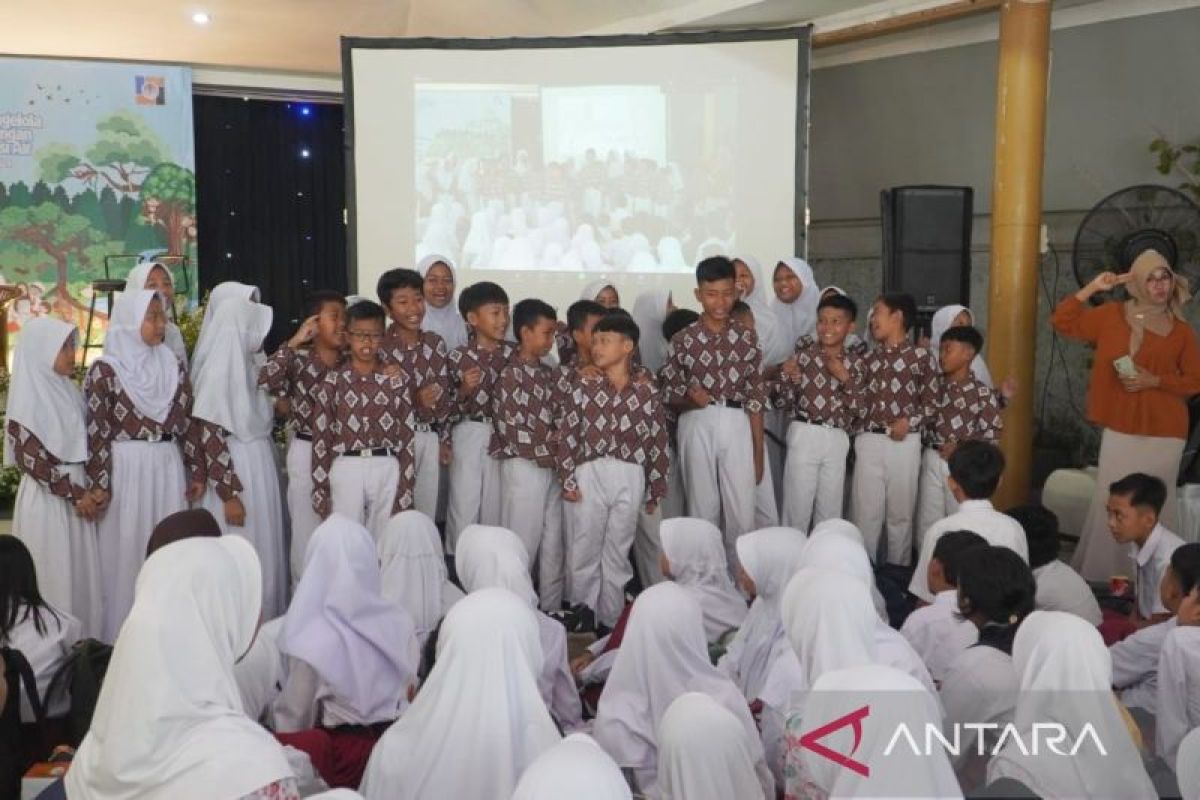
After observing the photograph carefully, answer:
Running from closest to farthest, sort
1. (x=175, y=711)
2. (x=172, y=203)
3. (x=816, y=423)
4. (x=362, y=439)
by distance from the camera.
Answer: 1. (x=175, y=711)
2. (x=362, y=439)
3. (x=816, y=423)
4. (x=172, y=203)

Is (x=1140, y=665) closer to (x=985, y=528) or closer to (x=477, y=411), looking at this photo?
(x=985, y=528)

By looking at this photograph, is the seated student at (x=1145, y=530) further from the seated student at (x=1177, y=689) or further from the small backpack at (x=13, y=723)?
the small backpack at (x=13, y=723)

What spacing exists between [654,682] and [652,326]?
10.7 feet

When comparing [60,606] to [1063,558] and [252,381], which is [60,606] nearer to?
[252,381]

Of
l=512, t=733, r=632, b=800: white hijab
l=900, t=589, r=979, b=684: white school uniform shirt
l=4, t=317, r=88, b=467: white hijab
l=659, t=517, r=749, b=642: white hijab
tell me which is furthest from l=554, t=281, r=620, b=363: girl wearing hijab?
l=512, t=733, r=632, b=800: white hijab

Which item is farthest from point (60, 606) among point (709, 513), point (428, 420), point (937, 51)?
point (937, 51)

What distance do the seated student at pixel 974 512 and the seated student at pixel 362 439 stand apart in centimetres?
182

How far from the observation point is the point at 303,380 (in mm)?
4535

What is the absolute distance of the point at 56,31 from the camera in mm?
8250

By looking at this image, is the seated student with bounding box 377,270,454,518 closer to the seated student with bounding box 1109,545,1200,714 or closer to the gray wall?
the seated student with bounding box 1109,545,1200,714

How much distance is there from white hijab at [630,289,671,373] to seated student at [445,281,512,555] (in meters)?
1.07

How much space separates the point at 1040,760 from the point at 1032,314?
4.24 metres

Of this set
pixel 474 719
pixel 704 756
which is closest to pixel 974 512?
pixel 704 756

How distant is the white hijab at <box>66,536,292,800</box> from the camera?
186 cm
